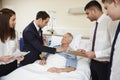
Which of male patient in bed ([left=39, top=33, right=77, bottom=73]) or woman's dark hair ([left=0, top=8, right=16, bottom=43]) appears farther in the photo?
male patient in bed ([left=39, top=33, right=77, bottom=73])

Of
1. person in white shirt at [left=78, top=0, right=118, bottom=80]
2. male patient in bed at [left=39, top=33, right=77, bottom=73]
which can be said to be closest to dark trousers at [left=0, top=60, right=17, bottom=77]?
male patient in bed at [left=39, top=33, right=77, bottom=73]

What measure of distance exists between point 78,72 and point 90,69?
37 cm

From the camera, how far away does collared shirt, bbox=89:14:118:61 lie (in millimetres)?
2082

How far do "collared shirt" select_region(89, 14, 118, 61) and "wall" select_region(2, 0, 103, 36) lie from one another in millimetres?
1144

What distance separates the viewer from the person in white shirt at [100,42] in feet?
6.84

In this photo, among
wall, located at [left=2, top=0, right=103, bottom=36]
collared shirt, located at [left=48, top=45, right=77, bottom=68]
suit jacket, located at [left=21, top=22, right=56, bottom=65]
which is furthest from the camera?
→ wall, located at [left=2, top=0, right=103, bottom=36]

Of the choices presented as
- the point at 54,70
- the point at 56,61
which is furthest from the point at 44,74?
the point at 56,61

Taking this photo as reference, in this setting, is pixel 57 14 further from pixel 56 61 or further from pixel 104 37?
pixel 104 37

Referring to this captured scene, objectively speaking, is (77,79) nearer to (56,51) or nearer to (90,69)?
(90,69)

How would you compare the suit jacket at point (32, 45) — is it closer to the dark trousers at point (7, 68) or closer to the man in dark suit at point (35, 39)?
the man in dark suit at point (35, 39)

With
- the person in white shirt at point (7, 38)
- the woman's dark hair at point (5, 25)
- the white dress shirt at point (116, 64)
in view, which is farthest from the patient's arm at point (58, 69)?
the white dress shirt at point (116, 64)

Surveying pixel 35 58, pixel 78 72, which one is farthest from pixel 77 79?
pixel 35 58

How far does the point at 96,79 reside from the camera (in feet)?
7.86

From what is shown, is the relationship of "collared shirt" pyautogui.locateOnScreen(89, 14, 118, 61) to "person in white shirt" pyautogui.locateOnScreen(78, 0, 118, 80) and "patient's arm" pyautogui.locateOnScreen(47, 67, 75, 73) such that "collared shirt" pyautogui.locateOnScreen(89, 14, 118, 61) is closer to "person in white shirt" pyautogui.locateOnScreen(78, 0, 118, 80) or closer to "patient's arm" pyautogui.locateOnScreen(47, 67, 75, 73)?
"person in white shirt" pyautogui.locateOnScreen(78, 0, 118, 80)
